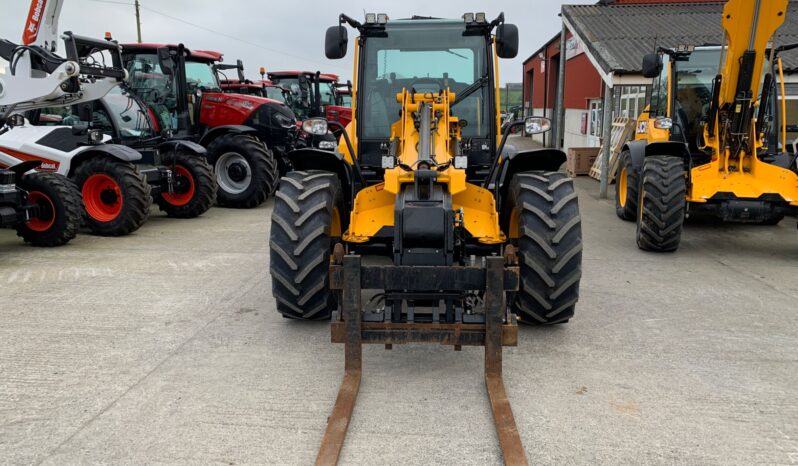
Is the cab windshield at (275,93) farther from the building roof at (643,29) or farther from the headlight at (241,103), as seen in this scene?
the building roof at (643,29)

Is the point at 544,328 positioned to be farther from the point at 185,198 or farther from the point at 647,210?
the point at 185,198

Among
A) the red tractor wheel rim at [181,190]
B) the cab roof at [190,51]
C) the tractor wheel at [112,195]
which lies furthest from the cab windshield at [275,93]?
the tractor wheel at [112,195]

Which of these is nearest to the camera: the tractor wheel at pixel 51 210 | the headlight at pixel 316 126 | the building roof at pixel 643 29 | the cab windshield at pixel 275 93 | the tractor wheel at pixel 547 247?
the tractor wheel at pixel 547 247

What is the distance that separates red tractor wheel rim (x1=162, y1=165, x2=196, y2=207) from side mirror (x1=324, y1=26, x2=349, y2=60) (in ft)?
17.4

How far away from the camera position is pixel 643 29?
15.3 m

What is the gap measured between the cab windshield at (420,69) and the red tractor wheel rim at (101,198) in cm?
451

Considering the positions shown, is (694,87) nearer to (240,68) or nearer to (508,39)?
(508,39)

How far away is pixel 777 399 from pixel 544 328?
5.22 ft

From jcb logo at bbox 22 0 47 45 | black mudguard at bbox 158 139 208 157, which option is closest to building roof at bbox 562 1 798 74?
black mudguard at bbox 158 139 208 157

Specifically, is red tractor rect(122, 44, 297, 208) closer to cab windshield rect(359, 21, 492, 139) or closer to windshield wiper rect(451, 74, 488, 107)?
cab windshield rect(359, 21, 492, 139)

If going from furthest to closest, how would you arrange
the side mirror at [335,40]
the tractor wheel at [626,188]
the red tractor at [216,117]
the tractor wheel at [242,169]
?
the tractor wheel at [242,169]
the red tractor at [216,117]
the tractor wheel at [626,188]
the side mirror at [335,40]

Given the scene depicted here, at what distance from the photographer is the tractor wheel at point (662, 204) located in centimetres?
729

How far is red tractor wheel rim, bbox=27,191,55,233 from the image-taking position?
774cm

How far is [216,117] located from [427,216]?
839cm
